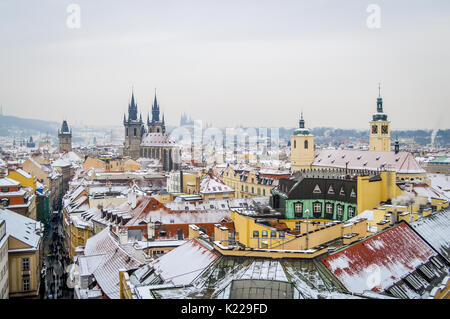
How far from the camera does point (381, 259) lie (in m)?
10.0

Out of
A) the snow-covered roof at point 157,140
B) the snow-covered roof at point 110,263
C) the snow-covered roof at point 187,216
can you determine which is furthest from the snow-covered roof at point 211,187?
the snow-covered roof at point 157,140

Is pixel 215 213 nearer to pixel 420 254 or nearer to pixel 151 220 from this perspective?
pixel 151 220

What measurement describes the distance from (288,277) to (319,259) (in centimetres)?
122

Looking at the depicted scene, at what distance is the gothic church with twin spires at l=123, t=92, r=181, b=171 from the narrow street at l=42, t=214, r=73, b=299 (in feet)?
120

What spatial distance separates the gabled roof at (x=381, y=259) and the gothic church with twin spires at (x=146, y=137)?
A: 56263 mm

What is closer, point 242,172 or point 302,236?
point 302,236

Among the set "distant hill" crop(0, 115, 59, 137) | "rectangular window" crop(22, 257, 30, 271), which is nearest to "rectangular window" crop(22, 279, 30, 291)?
"rectangular window" crop(22, 257, 30, 271)

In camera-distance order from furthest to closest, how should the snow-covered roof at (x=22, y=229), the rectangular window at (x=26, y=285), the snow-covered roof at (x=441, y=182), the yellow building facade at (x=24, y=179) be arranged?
the yellow building facade at (x=24, y=179)
the snow-covered roof at (x=441, y=182)
the snow-covered roof at (x=22, y=229)
the rectangular window at (x=26, y=285)

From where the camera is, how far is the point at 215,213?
20.9 metres

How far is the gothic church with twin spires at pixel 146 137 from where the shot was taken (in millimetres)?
69938

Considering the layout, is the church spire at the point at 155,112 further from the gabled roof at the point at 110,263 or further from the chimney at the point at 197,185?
the gabled roof at the point at 110,263

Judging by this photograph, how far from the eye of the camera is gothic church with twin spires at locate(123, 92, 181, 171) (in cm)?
6994
